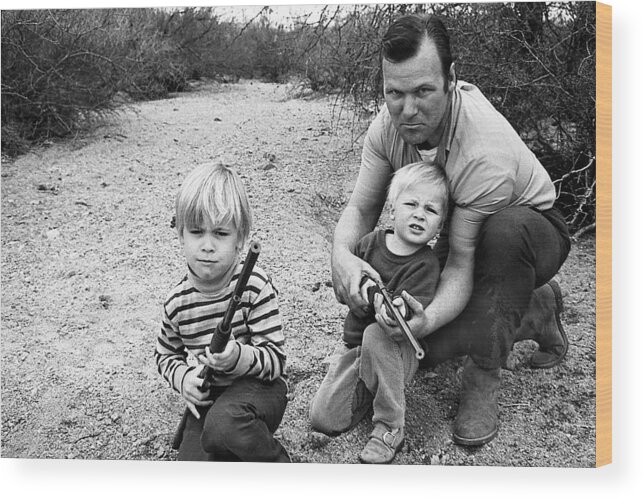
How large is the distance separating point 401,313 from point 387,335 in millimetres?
68

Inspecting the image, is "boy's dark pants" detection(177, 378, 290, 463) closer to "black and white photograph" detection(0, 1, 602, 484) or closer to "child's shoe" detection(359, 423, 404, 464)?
"black and white photograph" detection(0, 1, 602, 484)

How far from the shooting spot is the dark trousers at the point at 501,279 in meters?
1.96

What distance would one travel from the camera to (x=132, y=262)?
2301mm

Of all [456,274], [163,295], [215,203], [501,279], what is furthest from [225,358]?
[501,279]

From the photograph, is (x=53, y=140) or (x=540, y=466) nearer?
(x=540, y=466)

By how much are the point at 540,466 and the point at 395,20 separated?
1178mm

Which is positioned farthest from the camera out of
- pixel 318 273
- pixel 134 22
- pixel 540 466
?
pixel 134 22

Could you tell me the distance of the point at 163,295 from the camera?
87.0 inches

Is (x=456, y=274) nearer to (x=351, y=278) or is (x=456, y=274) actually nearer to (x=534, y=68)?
→ (x=351, y=278)

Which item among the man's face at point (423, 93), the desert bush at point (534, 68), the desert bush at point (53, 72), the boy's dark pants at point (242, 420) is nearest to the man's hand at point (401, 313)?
the boy's dark pants at point (242, 420)

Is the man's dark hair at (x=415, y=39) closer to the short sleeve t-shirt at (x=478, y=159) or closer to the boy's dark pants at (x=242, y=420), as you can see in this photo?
the short sleeve t-shirt at (x=478, y=159)

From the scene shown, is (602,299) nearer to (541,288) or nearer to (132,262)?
(541,288)

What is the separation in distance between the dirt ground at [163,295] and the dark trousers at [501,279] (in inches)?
2.5

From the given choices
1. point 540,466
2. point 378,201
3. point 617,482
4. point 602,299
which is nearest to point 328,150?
point 378,201
